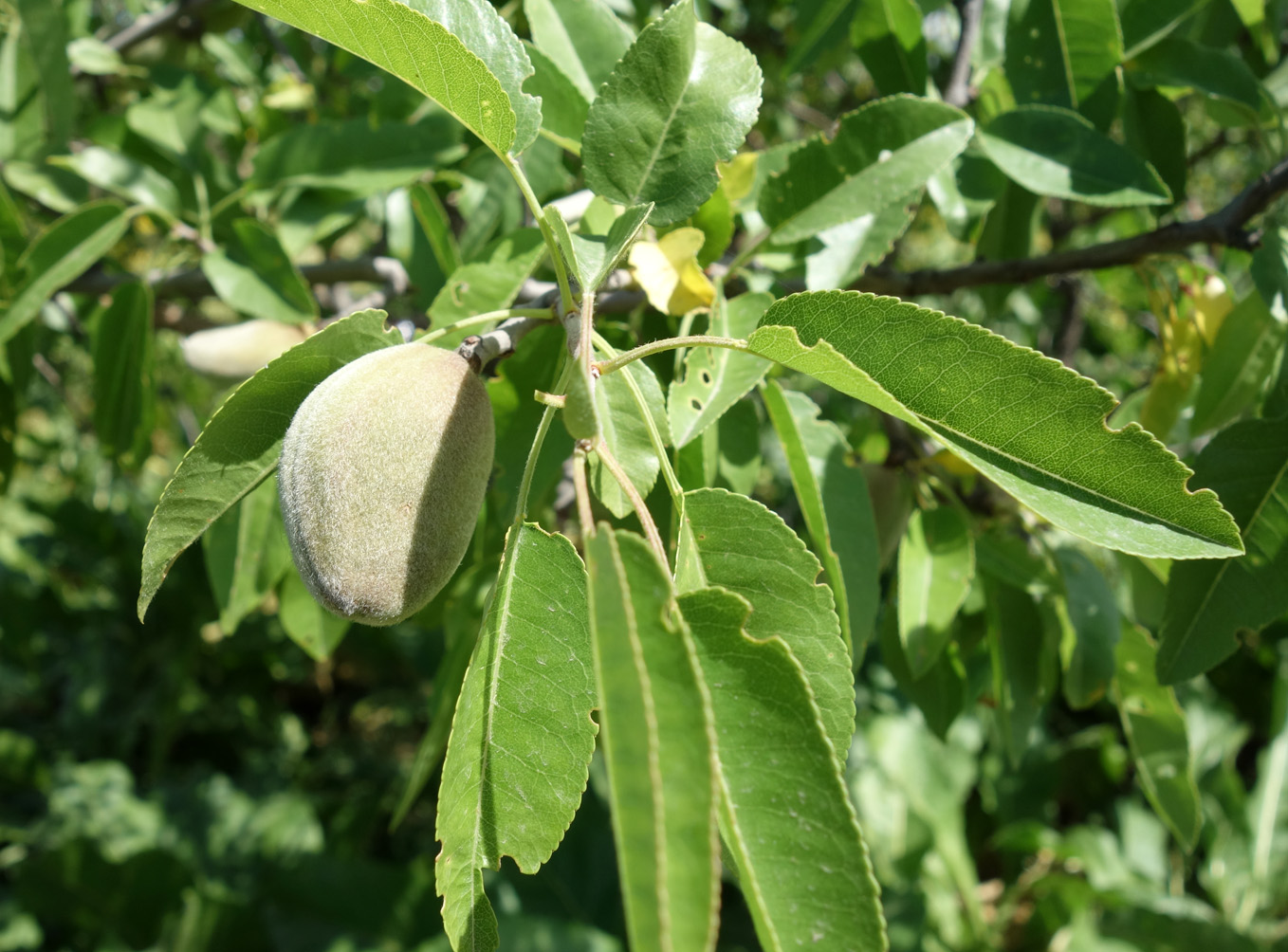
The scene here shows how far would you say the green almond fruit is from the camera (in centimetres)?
61

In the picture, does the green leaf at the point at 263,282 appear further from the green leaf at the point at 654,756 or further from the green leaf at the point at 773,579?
the green leaf at the point at 654,756

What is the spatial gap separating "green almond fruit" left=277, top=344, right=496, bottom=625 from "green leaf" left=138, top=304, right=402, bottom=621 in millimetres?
40

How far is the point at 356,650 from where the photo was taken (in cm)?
304

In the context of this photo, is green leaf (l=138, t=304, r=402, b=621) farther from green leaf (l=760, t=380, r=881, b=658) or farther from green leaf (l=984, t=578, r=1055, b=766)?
green leaf (l=984, t=578, r=1055, b=766)

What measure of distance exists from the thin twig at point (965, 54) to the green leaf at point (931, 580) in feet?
1.83

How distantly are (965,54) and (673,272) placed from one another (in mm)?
693

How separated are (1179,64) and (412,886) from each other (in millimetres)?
2304

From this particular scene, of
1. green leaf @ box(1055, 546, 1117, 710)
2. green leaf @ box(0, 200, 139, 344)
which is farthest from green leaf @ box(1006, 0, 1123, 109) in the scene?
green leaf @ box(0, 200, 139, 344)

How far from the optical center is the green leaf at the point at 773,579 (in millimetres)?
617

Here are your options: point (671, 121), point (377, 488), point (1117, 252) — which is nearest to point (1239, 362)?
point (1117, 252)

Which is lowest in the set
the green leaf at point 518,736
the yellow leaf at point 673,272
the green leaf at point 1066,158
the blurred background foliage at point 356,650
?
the blurred background foliage at point 356,650

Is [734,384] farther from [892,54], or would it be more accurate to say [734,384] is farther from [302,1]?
[892,54]

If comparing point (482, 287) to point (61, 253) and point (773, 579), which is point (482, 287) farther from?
point (61, 253)

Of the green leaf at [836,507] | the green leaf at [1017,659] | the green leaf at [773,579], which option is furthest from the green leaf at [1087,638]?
the green leaf at [773,579]
